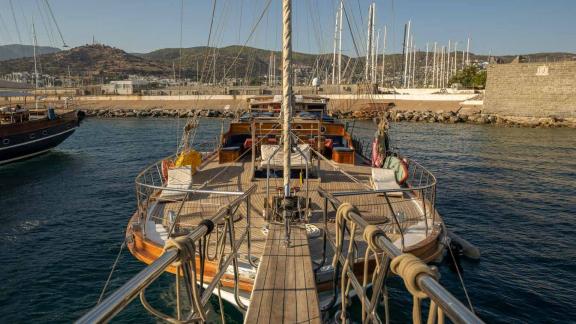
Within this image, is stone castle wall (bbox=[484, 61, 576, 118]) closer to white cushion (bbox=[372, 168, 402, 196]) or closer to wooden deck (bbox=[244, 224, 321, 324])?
white cushion (bbox=[372, 168, 402, 196])

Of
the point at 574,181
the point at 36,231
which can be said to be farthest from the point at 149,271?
the point at 574,181

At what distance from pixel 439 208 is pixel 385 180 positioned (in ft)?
23.5

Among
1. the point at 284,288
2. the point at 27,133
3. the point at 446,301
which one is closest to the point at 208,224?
the point at 284,288

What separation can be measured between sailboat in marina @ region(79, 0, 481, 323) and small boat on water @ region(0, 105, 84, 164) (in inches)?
732

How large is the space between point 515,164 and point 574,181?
15.9ft

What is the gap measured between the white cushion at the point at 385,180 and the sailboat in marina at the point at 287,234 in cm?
4

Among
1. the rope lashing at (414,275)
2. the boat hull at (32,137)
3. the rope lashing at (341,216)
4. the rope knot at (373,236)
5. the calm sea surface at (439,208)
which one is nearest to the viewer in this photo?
the rope lashing at (414,275)

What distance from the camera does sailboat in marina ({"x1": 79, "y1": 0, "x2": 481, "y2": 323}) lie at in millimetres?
2965

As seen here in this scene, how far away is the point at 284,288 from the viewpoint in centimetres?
452

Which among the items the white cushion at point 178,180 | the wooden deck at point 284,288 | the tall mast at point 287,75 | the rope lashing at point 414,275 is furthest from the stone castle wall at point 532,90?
the rope lashing at point 414,275

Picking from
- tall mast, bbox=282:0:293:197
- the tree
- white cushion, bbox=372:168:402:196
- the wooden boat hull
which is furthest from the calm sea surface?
the tree

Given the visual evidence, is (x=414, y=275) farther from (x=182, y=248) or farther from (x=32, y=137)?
(x=32, y=137)

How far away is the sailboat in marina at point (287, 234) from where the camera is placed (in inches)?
117

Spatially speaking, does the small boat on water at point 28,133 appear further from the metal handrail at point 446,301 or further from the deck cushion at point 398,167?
the metal handrail at point 446,301
